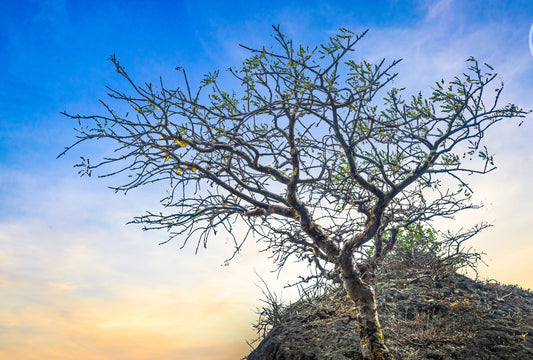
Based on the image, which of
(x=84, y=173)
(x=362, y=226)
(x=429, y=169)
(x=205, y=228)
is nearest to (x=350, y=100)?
(x=429, y=169)

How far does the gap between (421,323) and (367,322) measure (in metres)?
1.79

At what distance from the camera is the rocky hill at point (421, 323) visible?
6293 millimetres

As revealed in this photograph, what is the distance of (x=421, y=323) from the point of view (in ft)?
23.4

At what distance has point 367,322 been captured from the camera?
615 centimetres

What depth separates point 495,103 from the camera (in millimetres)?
5133

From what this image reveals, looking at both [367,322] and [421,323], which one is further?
[421,323]

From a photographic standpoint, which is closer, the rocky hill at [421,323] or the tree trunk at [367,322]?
the tree trunk at [367,322]

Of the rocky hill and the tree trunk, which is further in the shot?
the rocky hill

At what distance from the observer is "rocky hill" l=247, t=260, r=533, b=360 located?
6.29 metres

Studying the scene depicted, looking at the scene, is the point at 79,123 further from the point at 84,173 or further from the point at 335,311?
the point at 335,311

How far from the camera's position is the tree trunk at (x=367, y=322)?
234 inches

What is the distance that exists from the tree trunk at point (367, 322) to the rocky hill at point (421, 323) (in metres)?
0.43

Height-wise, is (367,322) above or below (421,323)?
above

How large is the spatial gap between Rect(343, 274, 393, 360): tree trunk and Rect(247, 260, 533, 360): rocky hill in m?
0.43
